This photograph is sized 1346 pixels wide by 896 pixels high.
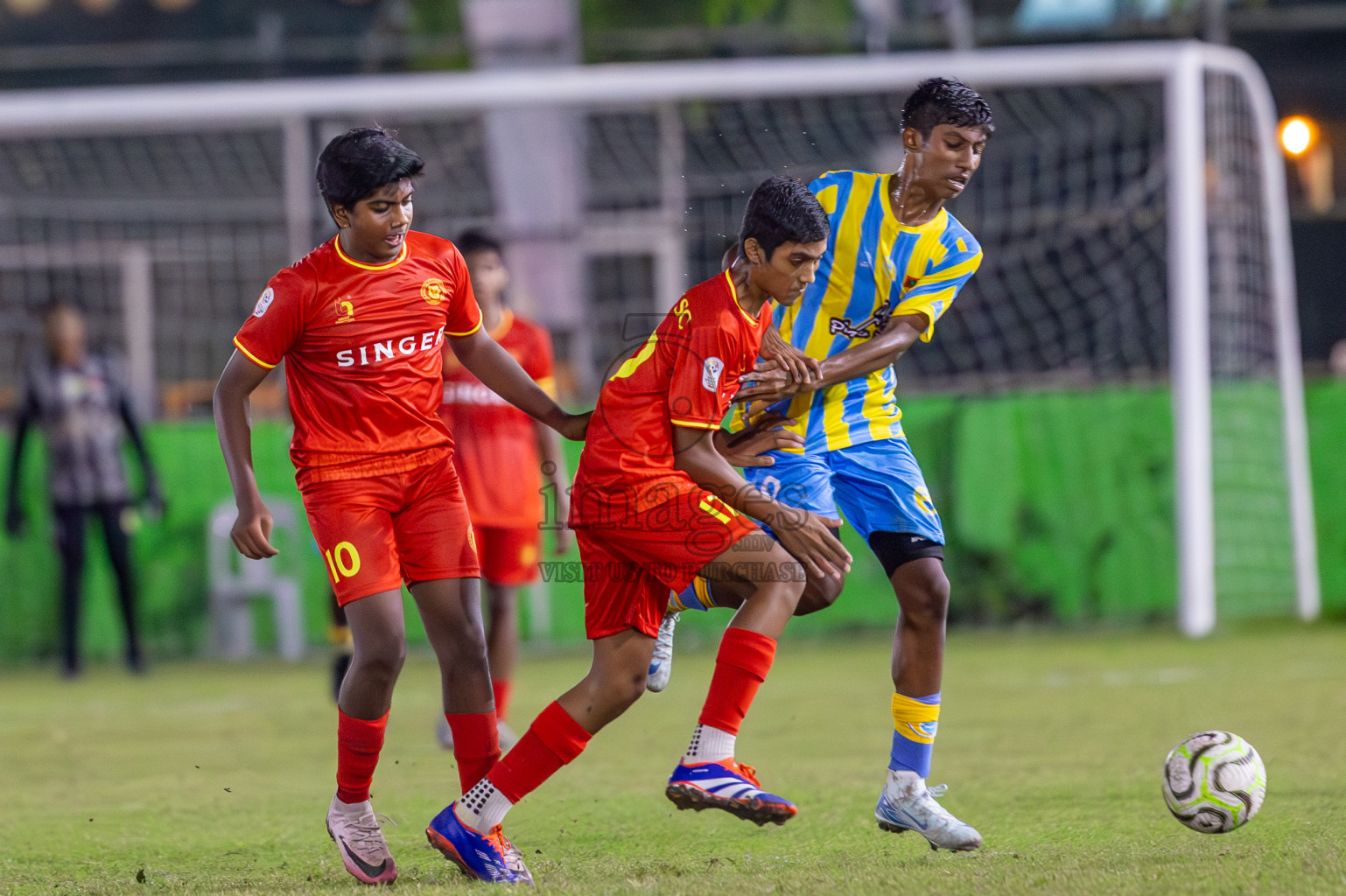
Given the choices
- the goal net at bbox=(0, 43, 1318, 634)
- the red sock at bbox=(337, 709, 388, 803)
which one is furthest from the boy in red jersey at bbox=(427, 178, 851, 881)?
the goal net at bbox=(0, 43, 1318, 634)

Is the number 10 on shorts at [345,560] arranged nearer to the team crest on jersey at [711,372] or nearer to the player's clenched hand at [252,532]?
the player's clenched hand at [252,532]

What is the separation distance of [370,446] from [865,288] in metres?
1.40

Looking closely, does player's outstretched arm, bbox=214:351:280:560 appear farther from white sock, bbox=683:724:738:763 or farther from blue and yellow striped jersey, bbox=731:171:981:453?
blue and yellow striped jersey, bbox=731:171:981:453

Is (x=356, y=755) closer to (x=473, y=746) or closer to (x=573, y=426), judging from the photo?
(x=473, y=746)

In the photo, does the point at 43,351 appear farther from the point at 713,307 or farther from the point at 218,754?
the point at 713,307

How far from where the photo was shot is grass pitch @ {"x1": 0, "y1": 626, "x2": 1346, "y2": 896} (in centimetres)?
385

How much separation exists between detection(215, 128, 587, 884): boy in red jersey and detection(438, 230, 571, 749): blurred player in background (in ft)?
6.67

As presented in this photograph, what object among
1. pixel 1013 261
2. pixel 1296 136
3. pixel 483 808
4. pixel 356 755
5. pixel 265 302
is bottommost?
pixel 483 808

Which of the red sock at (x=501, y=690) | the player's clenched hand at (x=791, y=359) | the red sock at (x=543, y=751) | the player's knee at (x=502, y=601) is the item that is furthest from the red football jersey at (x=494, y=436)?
the red sock at (x=543, y=751)

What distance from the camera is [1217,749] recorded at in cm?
417

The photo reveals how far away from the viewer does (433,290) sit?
406cm

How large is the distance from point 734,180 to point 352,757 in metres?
8.46

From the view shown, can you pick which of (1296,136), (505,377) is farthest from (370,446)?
(1296,136)

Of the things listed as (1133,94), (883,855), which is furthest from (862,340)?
(1133,94)
